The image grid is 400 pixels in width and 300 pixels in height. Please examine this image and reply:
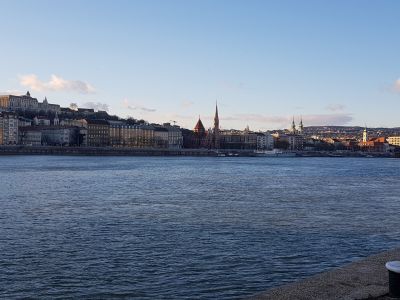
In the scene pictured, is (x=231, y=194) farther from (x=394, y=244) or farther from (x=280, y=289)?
(x=280, y=289)

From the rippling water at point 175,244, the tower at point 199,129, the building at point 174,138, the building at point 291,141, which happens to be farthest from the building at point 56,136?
the rippling water at point 175,244

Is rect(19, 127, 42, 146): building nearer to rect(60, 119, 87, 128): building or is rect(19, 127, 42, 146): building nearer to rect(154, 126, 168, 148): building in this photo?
rect(60, 119, 87, 128): building

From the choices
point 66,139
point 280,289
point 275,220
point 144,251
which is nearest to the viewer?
point 280,289

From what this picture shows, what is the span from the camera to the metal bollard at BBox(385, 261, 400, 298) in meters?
6.63

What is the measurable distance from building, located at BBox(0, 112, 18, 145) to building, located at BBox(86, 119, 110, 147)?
1597 cm

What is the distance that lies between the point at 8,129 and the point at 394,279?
382ft

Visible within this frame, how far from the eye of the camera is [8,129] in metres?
115

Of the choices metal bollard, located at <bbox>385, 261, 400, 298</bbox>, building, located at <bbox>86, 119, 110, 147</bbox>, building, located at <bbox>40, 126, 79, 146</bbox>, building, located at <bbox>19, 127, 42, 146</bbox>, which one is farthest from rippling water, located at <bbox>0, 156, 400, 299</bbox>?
building, located at <bbox>86, 119, 110, 147</bbox>

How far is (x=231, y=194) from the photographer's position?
86.0 feet

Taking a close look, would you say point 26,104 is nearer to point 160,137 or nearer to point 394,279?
point 160,137

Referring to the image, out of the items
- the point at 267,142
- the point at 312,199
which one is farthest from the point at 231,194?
the point at 267,142

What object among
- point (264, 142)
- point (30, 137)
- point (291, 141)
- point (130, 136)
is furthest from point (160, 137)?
point (291, 141)

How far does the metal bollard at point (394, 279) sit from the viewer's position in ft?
21.7

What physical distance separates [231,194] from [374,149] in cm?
15846
